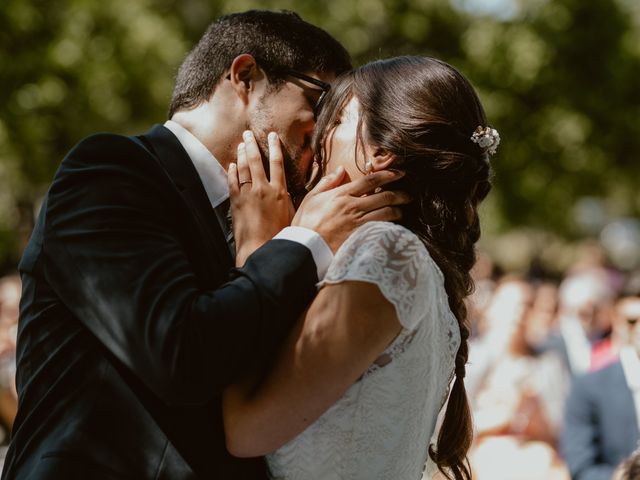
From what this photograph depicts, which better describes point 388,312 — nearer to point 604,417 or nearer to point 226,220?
point 226,220

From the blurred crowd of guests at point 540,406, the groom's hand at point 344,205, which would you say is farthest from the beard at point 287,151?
the blurred crowd of guests at point 540,406

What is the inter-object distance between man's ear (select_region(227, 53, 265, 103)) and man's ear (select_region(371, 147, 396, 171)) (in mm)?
556

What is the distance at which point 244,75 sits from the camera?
2826mm

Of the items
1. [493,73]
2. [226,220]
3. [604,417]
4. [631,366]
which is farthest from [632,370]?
[493,73]

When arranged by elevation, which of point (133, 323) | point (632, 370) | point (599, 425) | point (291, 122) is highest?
point (291, 122)

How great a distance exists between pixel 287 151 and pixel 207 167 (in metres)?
0.28

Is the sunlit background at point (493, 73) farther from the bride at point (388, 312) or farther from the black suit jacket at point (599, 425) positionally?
the bride at point (388, 312)

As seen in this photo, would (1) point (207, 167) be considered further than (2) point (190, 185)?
Yes

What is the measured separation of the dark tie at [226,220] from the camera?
249 cm

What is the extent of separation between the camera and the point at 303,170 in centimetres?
273

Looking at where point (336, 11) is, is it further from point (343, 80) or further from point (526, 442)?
point (343, 80)

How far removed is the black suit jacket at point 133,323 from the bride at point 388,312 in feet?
0.31

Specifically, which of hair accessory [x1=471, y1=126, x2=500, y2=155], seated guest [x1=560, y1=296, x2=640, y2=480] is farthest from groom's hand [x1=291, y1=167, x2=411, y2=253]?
seated guest [x1=560, y1=296, x2=640, y2=480]

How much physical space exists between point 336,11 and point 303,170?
19895 mm
